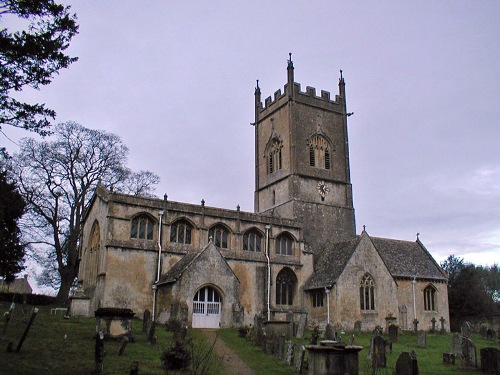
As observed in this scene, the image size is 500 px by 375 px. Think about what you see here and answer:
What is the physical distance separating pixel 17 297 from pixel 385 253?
3086 cm

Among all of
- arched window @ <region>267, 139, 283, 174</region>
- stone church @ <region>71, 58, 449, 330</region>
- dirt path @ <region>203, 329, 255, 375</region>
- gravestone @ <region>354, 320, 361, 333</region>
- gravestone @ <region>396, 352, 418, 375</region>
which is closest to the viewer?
gravestone @ <region>396, 352, 418, 375</region>

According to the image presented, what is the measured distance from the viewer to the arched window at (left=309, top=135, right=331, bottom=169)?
43031mm

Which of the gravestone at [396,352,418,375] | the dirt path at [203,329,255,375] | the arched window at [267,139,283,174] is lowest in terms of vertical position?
the dirt path at [203,329,255,375]

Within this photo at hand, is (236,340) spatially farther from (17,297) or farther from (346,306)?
(17,297)

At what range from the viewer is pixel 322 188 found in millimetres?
42125

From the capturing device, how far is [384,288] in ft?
116

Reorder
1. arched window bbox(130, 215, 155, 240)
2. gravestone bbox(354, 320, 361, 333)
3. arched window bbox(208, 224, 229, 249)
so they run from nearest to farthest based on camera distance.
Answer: arched window bbox(130, 215, 155, 240), gravestone bbox(354, 320, 361, 333), arched window bbox(208, 224, 229, 249)

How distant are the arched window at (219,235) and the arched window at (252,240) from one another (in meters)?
1.37

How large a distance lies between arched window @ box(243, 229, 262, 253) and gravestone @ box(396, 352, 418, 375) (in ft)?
71.3

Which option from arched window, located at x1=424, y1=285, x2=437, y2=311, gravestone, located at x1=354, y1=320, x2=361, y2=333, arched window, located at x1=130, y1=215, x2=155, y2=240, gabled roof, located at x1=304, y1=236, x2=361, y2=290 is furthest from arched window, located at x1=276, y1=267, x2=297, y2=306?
arched window, located at x1=424, y1=285, x2=437, y2=311

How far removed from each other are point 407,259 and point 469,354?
933 inches

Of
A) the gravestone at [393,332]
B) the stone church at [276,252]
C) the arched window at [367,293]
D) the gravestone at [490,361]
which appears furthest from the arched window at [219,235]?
the gravestone at [490,361]

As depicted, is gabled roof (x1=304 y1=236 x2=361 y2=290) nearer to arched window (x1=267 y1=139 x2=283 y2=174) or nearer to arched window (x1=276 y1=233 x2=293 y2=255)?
arched window (x1=276 y1=233 x2=293 y2=255)

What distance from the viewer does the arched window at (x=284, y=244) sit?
3675 centimetres
